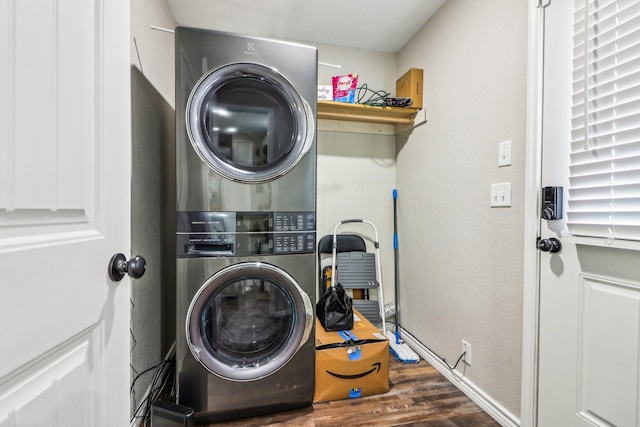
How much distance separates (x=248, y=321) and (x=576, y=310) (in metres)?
1.46

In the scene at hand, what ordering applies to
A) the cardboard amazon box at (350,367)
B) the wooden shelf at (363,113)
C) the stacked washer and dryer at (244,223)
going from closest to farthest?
the stacked washer and dryer at (244,223)
the cardboard amazon box at (350,367)
the wooden shelf at (363,113)

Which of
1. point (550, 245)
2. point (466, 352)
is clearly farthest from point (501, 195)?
point (466, 352)

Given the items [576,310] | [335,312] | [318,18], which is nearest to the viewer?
[576,310]

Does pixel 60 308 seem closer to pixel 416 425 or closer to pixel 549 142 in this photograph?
pixel 416 425

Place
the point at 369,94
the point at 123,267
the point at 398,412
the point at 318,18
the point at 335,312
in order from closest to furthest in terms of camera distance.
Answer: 1. the point at 123,267
2. the point at 398,412
3. the point at 335,312
4. the point at 318,18
5. the point at 369,94

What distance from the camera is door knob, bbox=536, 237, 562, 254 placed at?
45.3 inches

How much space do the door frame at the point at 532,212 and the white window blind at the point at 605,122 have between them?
13cm

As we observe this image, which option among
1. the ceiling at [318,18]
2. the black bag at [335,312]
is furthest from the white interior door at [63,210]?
the ceiling at [318,18]

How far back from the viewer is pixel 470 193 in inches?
65.0

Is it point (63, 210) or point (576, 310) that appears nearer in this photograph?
point (63, 210)

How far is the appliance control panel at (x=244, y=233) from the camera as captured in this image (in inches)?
51.7

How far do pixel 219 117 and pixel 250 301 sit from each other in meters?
0.96

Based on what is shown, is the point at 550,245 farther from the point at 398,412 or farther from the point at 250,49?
the point at 250,49

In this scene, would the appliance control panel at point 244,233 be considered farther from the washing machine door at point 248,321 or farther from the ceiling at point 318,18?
the ceiling at point 318,18
